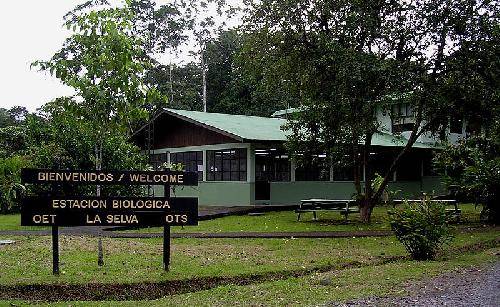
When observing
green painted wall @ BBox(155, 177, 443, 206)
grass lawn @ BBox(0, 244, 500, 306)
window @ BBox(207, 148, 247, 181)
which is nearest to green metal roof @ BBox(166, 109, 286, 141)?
window @ BBox(207, 148, 247, 181)

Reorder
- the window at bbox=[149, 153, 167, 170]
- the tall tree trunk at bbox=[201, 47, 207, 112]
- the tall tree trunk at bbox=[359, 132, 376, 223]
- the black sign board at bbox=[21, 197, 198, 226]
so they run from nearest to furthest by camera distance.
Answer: the black sign board at bbox=[21, 197, 198, 226] → the tall tree trunk at bbox=[359, 132, 376, 223] → the window at bbox=[149, 153, 167, 170] → the tall tree trunk at bbox=[201, 47, 207, 112]

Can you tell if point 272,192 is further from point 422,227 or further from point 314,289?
point 314,289

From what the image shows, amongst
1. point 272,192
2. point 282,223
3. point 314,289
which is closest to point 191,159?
point 272,192

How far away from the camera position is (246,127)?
86.3 feet

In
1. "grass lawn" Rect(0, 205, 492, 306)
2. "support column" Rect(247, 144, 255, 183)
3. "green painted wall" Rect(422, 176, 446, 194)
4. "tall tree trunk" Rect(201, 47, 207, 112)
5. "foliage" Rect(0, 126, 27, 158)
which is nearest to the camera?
"grass lawn" Rect(0, 205, 492, 306)

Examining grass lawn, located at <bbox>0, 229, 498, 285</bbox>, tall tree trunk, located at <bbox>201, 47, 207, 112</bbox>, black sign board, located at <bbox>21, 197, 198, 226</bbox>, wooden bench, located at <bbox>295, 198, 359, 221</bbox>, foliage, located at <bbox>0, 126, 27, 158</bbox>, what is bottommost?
grass lawn, located at <bbox>0, 229, 498, 285</bbox>

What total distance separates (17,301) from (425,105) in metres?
12.3

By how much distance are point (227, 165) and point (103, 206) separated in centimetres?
1686

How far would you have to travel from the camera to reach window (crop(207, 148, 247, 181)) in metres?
25.0

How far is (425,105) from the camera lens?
1609 cm

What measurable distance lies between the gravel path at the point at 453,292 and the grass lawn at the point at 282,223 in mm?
7541

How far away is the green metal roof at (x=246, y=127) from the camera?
77.2 ft

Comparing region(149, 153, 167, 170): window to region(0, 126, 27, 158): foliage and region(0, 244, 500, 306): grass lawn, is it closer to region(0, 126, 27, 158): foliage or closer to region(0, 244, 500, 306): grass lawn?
region(0, 126, 27, 158): foliage

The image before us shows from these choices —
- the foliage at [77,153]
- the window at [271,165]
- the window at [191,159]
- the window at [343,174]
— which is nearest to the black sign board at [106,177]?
the foliage at [77,153]
